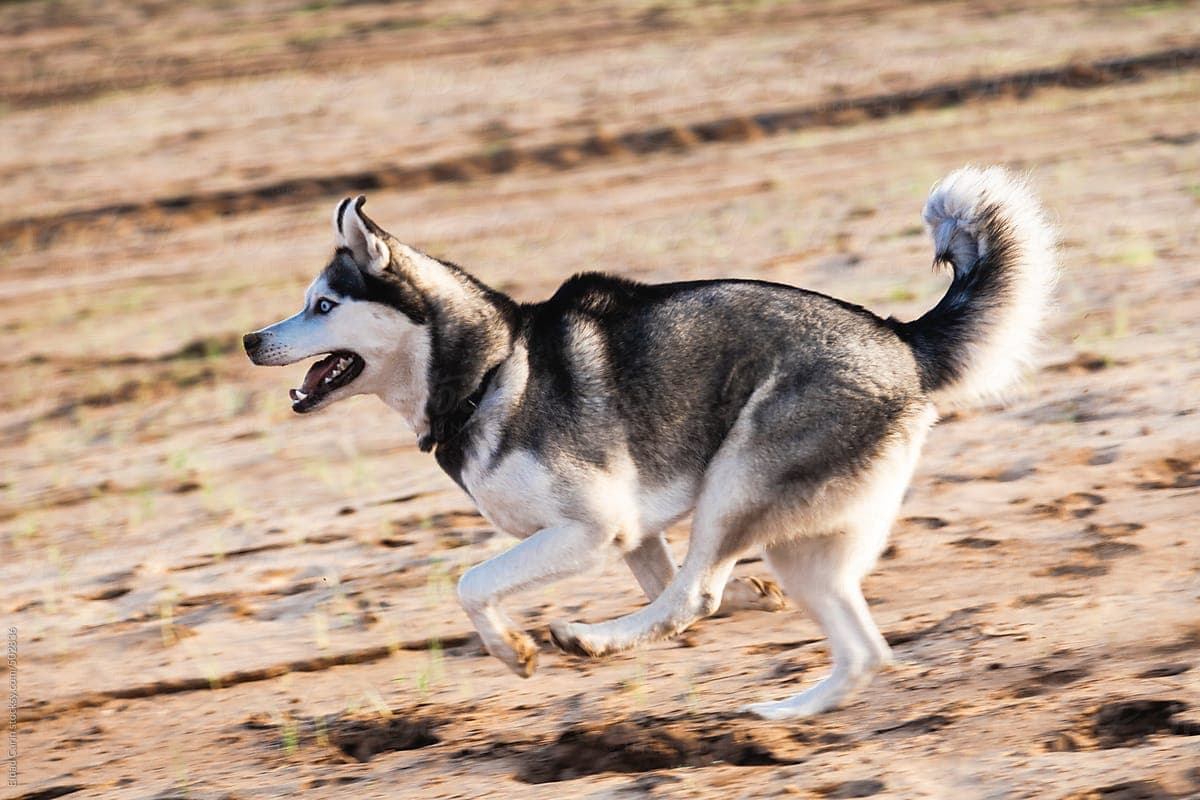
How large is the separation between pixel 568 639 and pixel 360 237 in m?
1.41

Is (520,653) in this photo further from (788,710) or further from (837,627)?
(837,627)

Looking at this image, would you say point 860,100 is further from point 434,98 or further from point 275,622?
point 275,622

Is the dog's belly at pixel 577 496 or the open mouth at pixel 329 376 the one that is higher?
the open mouth at pixel 329 376

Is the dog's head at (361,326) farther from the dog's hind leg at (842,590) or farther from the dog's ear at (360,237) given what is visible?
the dog's hind leg at (842,590)

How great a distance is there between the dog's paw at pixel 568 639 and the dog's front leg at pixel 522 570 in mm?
127

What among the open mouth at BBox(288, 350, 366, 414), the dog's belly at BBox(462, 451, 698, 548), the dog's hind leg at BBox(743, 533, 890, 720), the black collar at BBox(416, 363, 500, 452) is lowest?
the dog's hind leg at BBox(743, 533, 890, 720)

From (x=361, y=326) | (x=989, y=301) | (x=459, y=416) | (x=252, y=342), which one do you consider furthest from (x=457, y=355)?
(x=989, y=301)

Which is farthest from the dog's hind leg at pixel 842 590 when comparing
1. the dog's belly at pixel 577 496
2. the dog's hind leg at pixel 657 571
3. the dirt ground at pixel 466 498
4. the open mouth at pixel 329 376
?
the open mouth at pixel 329 376

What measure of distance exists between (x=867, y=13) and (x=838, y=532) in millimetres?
15184

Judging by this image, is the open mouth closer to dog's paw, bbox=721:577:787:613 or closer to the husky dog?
the husky dog

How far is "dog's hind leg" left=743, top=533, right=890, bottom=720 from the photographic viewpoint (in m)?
4.84

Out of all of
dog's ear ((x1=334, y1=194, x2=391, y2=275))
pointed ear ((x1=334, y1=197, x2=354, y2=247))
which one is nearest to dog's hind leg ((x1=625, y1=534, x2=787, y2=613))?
dog's ear ((x1=334, y1=194, x2=391, y2=275))

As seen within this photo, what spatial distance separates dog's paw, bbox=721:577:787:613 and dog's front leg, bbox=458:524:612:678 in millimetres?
951

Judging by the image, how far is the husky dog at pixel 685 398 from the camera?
15.5 feet
